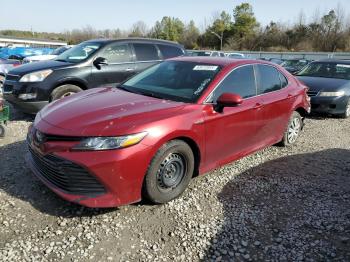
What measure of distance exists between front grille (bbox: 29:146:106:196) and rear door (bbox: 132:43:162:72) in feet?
16.0

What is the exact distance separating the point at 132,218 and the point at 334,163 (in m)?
3.57

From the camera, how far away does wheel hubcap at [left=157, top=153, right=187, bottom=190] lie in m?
3.55

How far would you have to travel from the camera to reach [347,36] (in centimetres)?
5266

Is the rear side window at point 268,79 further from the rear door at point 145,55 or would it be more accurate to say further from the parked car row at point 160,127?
the rear door at point 145,55

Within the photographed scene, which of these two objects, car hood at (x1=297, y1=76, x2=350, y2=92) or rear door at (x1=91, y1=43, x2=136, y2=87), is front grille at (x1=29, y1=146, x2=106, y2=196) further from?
car hood at (x1=297, y1=76, x2=350, y2=92)

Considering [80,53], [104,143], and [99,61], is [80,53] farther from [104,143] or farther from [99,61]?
[104,143]

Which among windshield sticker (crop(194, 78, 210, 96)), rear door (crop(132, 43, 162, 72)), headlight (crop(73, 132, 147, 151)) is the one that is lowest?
headlight (crop(73, 132, 147, 151))

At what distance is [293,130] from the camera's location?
595 cm

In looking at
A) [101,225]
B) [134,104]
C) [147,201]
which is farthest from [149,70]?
[101,225]

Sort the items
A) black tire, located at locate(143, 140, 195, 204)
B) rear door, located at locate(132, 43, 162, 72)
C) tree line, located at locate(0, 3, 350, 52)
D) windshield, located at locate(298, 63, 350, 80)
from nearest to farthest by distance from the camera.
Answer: black tire, located at locate(143, 140, 195, 204) → rear door, located at locate(132, 43, 162, 72) → windshield, located at locate(298, 63, 350, 80) → tree line, located at locate(0, 3, 350, 52)

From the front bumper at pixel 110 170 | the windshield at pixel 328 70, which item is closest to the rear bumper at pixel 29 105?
the front bumper at pixel 110 170

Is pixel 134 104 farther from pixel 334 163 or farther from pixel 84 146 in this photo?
pixel 334 163

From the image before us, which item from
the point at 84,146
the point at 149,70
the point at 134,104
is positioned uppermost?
the point at 149,70

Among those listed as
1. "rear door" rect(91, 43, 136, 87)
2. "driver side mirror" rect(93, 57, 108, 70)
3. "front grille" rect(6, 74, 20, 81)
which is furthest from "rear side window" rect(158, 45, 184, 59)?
"front grille" rect(6, 74, 20, 81)
